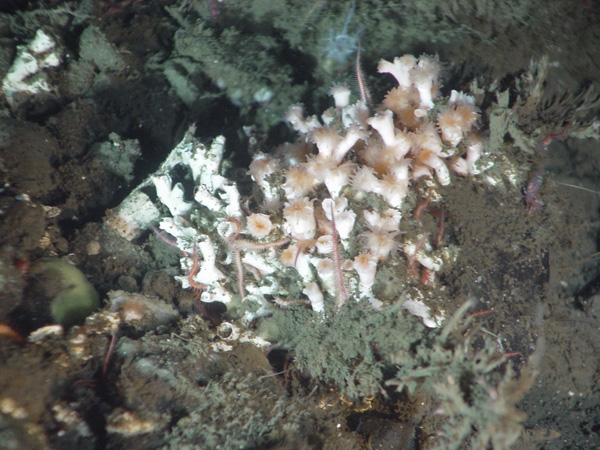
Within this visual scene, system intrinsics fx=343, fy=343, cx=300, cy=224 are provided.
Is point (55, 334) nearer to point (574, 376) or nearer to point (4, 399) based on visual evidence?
point (4, 399)

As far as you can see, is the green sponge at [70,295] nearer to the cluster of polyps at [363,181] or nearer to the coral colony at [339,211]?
the coral colony at [339,211]

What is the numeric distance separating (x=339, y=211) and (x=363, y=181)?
291 mm

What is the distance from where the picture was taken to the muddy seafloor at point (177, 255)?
229 centimetres

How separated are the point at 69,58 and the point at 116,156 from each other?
1430mm

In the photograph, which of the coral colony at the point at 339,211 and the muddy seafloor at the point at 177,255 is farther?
the coral colony at the point at 339,211

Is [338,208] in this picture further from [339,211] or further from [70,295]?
[70,295]

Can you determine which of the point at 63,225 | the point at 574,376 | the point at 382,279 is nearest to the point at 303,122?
the point at 382,279

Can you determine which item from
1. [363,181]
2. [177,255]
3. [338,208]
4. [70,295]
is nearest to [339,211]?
[338,208]

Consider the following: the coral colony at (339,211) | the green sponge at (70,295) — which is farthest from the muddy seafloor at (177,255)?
the coral colony at (339,211)

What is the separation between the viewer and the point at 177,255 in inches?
140

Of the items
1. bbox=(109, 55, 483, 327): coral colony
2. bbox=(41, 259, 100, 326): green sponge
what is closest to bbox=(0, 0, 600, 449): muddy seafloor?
bbox=(41, 259, 100, 326): green sponge

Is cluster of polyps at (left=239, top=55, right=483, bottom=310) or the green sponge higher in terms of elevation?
cluster of polyps at (left=239, top=55, right=483, bottom=310)

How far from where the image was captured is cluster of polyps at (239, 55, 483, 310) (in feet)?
8.58

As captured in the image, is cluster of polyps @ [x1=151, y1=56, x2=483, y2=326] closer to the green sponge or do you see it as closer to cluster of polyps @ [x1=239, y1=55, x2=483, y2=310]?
cluster of polyps @ [x1=239, y1=55, x2=483, y2=310]
